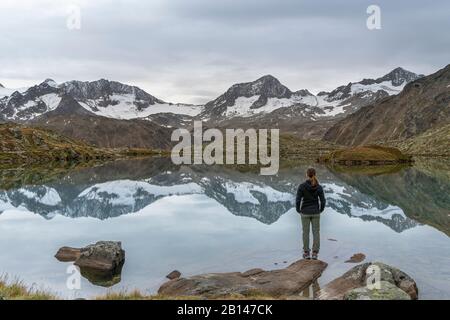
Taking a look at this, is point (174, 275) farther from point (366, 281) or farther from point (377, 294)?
point (377, 294)

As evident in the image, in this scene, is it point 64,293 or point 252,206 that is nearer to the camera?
point 64,293

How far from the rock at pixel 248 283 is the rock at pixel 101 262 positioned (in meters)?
3.65

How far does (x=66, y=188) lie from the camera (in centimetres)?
6725

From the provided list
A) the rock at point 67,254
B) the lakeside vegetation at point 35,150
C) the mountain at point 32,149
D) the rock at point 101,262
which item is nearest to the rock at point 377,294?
the rock at point 101,262

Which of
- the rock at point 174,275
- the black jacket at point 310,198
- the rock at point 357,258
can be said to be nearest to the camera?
the rock at point 174,275

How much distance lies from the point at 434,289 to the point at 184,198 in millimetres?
39009

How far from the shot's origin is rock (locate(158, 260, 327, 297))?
17406mm

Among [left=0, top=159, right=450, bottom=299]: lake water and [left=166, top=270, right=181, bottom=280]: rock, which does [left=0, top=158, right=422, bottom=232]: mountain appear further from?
[left=166, top=270, right=181, bottom=280]: rock

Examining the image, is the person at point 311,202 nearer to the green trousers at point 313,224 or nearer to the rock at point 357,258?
the green trousers at point 313,224

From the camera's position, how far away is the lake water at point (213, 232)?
21.7 metres

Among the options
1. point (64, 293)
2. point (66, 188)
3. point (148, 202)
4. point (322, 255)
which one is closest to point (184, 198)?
point (148, 202)

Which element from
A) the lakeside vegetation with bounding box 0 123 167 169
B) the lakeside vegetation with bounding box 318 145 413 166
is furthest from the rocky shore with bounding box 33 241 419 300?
the lakeside vegetation with bounding box 0 123 167 169
